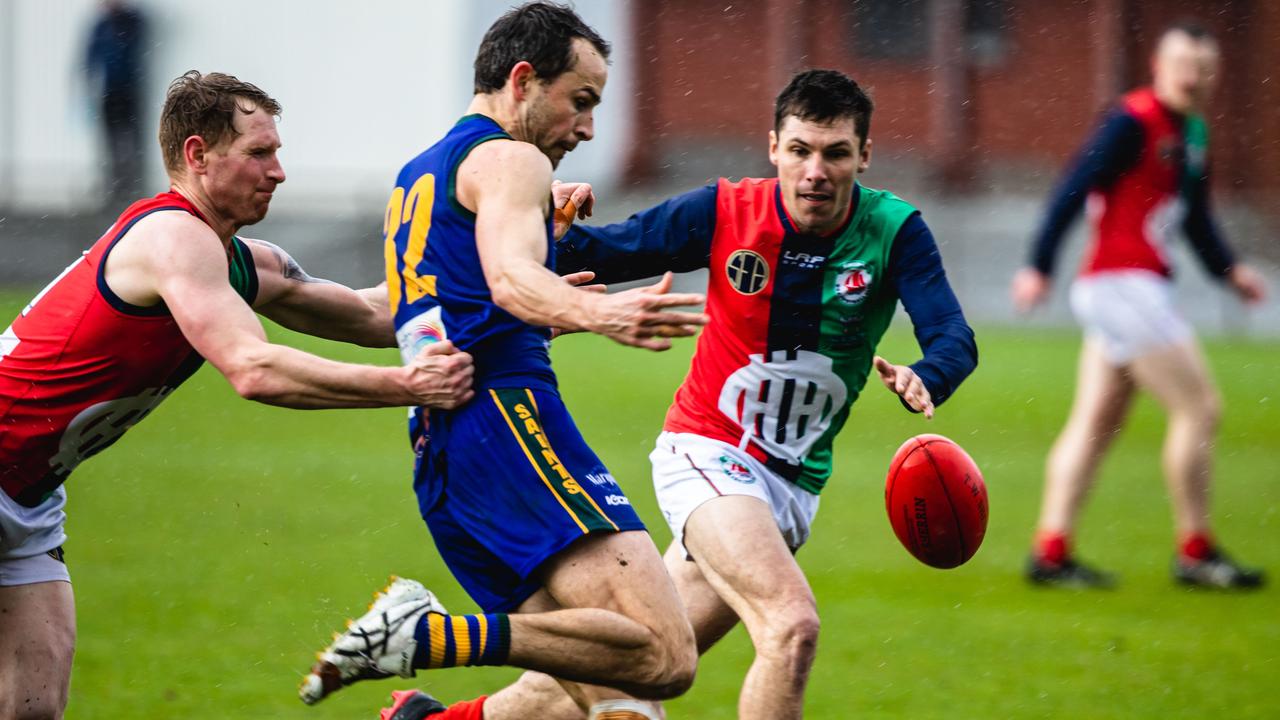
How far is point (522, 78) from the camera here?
4602mm

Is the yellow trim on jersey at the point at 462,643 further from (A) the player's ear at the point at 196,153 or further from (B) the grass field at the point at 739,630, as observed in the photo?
(B) the grass field at the point at 739,630

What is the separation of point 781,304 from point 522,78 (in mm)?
1336

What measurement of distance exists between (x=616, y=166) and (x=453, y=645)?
978 inches

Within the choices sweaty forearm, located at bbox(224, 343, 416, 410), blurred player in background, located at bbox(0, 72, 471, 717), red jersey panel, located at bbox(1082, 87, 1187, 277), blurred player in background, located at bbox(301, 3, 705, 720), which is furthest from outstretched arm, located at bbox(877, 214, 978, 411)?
red jersey panel, located at bbox(1082, 87, 1187, 277)

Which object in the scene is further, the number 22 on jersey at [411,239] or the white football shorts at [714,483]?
Result: the white football shorts at [714,483]

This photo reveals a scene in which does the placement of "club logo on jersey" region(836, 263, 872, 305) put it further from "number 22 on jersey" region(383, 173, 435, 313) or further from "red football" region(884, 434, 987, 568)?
"number 22 on jersey" region(383, 173, 435, 313)

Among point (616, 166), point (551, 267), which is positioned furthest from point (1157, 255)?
point (616, 166)

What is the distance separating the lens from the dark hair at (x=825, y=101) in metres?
5.30

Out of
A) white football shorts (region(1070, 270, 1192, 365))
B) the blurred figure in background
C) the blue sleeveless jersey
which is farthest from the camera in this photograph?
the blurred figure in background

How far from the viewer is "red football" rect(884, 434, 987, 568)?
5363 millimetres

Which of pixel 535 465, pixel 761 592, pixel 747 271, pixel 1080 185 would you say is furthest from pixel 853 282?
pixel 1080 185

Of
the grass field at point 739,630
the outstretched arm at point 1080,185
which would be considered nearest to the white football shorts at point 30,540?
the grass field at point 739,630

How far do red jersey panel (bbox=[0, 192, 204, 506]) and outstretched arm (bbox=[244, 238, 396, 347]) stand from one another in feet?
1.71

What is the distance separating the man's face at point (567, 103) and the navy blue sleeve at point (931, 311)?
123 centimetres
